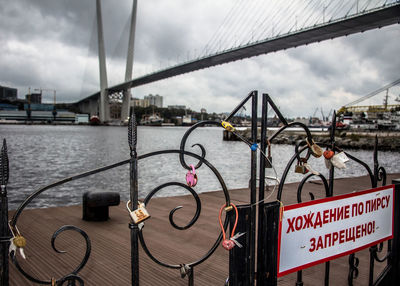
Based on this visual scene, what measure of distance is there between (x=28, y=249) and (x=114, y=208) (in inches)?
73.0

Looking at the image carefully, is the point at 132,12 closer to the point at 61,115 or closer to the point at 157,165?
the point at 157,165

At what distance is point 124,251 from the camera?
328 cm

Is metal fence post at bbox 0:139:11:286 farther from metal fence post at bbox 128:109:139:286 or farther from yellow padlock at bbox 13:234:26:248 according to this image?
metal fence post at bbox 128:109:139:286

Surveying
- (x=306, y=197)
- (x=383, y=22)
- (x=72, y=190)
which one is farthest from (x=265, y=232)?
(x=383, y=22)

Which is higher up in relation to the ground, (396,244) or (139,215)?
(139,215)

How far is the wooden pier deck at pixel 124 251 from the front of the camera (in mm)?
2672

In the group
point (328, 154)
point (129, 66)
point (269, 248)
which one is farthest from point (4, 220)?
point (129, 66)

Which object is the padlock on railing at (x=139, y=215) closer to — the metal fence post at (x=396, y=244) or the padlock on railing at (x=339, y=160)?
the padlock on railing at (x=339, y=160)

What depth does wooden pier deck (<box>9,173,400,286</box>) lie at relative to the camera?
267cm

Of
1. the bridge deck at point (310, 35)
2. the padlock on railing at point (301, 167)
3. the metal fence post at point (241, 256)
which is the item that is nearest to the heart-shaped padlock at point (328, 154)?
the padlock on railing at point (301, 167)

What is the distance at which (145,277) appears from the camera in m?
2.68

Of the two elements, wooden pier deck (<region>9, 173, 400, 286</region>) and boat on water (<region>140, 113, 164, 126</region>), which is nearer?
wooden pier deck (<region>9, 173, 400, 286</region>)

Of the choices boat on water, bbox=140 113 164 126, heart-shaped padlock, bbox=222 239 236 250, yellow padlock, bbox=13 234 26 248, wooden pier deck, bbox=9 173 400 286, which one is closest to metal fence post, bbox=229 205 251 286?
heart-shaped padlock, bbox=222 239 236 250

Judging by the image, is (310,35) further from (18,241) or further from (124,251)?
(18,241)
